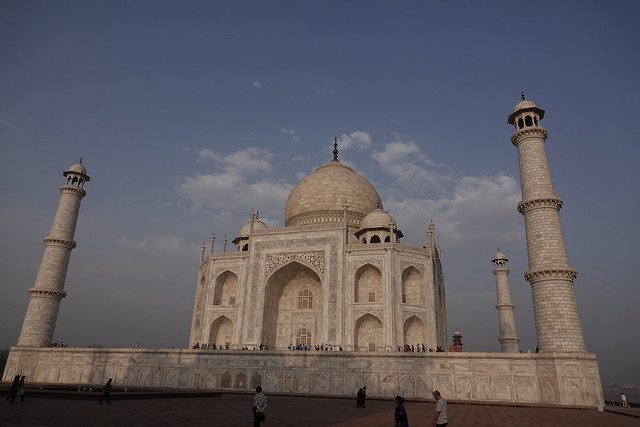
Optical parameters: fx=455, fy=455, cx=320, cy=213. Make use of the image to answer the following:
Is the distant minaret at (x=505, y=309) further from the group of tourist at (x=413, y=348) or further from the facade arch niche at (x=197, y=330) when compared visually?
the facade arch niche at (x=197, y=330)

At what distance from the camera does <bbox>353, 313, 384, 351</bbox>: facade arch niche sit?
24.4 m

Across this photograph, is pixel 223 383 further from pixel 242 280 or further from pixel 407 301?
pixel 407 301

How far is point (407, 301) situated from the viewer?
83.3ft

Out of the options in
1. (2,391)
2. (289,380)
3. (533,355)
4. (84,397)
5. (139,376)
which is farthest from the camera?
(139,376)

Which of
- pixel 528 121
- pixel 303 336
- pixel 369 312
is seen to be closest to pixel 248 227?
pixel 303 336

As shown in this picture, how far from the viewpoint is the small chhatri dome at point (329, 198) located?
31359 mm

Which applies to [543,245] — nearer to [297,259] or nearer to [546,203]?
[546,203]

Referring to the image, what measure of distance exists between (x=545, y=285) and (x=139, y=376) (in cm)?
1854

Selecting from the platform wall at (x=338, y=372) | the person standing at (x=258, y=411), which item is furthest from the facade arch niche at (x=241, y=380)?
the person standing at (x=258, y=411)

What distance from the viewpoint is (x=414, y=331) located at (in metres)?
24.8

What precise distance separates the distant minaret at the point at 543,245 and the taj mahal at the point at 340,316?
0.15 feet

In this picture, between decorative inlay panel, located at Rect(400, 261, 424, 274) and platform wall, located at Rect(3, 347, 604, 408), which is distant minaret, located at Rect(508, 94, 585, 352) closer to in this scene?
platform wall, located at Rect(3, 347, 604, 408)

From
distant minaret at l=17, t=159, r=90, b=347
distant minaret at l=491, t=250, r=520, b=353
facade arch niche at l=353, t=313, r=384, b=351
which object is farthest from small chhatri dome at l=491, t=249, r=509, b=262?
distant minaret at l=17, t=159, r=90, b=347

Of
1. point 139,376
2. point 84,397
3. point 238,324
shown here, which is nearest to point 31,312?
point 139,376
